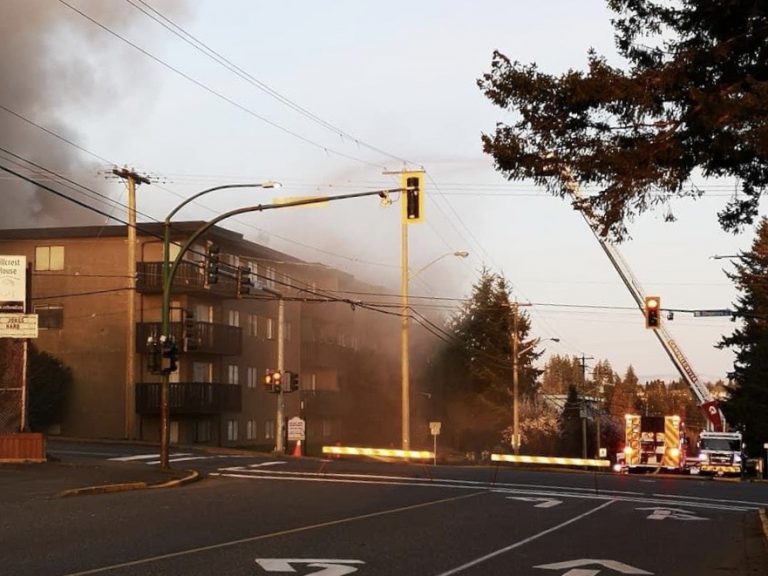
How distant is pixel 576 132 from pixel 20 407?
19.5 metres

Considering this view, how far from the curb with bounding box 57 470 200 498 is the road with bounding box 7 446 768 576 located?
20.0 inches

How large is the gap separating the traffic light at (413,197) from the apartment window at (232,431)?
31937 millimetres

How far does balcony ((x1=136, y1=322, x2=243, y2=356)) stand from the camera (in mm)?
48250

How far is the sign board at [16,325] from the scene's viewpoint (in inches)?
1069

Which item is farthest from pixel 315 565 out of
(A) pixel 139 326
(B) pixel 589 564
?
(A) pixel 139 326

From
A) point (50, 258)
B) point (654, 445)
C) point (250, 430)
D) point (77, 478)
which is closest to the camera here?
point (77, 478)

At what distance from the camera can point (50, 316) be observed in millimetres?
49688

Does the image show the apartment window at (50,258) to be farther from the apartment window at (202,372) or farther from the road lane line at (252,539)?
the road lane line at (252,539)

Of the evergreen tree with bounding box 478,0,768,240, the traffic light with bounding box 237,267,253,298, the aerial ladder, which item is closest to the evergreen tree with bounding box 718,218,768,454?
the aerial ladder

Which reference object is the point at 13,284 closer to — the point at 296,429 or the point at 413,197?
the point at 413,197

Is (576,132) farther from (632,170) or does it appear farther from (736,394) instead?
(736,394)

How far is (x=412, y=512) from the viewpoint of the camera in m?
18.3

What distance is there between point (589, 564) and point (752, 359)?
210 ft

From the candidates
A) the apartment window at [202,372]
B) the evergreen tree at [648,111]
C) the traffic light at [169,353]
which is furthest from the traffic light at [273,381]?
the evergreen tree at [648,111]
